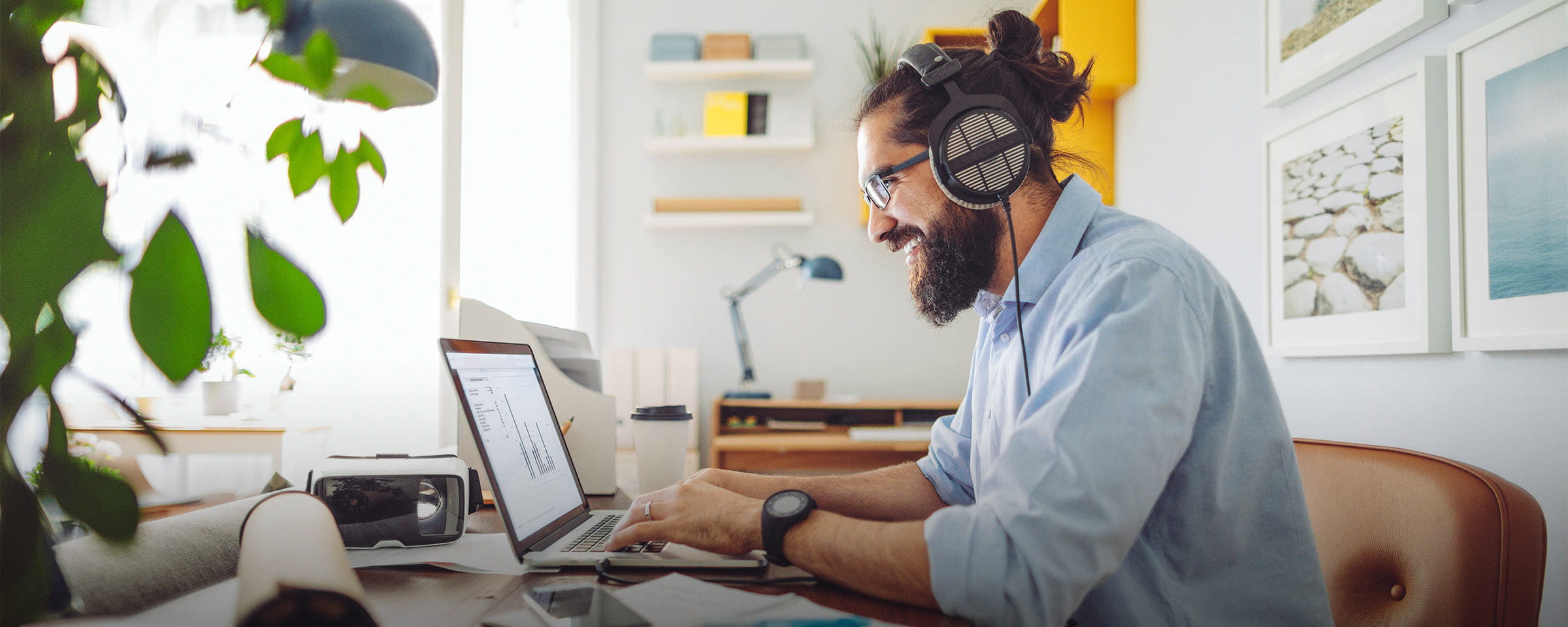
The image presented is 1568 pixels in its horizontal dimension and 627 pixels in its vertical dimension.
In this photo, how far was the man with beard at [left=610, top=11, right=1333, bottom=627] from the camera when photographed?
2.13ft

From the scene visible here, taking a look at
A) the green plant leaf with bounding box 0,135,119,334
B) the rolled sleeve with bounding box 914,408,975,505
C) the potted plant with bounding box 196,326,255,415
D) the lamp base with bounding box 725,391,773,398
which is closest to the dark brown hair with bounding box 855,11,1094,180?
the rolled sleeve with bounding box 914,408,975,505

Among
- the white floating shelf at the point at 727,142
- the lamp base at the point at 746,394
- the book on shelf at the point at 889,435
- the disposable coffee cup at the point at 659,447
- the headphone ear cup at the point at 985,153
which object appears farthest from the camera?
the white floating shelf at the point at 727,142

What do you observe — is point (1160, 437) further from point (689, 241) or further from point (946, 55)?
point (689, 241)

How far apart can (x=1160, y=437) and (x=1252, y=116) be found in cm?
167

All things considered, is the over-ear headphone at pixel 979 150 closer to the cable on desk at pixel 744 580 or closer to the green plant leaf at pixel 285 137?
the cable on desk at pixel 744 580

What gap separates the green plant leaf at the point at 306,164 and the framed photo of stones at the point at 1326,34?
5.60 feet

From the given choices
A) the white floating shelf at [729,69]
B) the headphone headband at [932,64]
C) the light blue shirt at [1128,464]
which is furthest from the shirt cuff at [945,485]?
the white floating shelf at [729,69]

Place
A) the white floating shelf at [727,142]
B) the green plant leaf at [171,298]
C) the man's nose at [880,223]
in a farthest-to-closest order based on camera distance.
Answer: the white floating shelf at [727,142]
the man's nose at [880,223]
the green plant leaf at [171,298]

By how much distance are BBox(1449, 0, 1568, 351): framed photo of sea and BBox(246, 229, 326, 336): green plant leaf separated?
149 cm

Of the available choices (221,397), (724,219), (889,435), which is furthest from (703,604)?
(724,219)

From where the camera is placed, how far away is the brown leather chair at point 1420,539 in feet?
2.38

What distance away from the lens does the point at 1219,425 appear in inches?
31.3

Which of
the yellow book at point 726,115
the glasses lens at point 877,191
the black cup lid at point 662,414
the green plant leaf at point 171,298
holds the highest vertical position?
the yellow book at point 726,115

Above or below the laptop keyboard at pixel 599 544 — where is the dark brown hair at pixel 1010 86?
above
